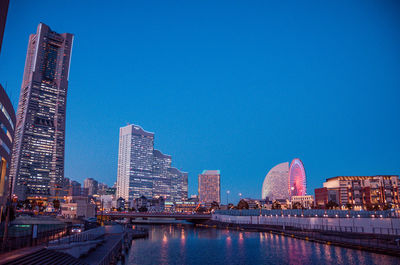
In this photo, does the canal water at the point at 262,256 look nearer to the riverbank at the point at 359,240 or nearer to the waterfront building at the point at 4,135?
the riverbank at the point at 359,240

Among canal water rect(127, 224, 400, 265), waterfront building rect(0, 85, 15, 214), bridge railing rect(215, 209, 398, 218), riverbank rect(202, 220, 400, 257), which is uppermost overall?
waterfront building rect(0, 85, 15, 214)

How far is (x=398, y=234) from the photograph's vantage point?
68.9 meters

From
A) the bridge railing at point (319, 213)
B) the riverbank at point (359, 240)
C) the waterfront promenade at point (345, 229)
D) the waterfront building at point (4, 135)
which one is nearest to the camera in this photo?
the riverbank at point (359, 240)

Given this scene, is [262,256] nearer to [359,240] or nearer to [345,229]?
[359,240]

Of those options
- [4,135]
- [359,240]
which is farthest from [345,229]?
[4,135]

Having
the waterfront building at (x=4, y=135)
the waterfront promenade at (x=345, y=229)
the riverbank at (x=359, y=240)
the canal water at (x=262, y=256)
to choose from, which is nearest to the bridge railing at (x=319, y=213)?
the waterfront promenade at (x=345, y=229)

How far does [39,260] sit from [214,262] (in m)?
32.2

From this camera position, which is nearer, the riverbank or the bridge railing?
the riverbank

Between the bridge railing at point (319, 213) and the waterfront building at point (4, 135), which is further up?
the waterfront building at point (4, 135)

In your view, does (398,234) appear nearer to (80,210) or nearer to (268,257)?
(268,257)

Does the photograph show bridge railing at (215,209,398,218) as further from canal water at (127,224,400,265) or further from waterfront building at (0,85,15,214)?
waterfront building at (0,85,15,214)

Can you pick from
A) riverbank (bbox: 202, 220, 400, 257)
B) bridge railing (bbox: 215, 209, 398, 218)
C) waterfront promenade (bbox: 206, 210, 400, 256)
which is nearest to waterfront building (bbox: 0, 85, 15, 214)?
riverbank (bbox: 202, 220, 400, 257)

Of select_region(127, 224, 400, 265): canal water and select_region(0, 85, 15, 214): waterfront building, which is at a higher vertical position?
select_region(0, 85, 15, 214): waterfront building

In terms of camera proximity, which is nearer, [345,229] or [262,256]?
[262,256]
